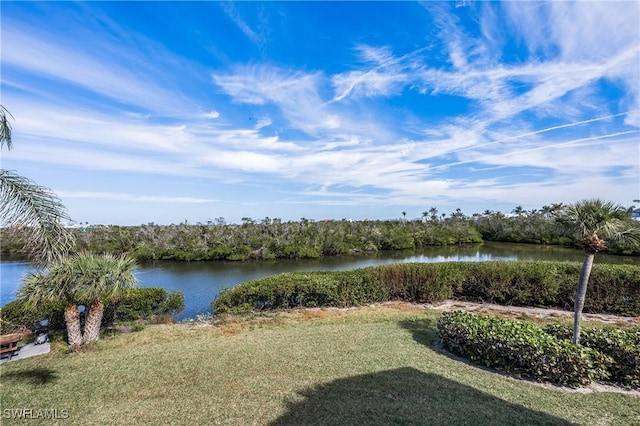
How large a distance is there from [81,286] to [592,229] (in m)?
10.1

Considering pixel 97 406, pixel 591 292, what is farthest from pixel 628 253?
pixel 97 406

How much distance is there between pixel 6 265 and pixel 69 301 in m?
35.2

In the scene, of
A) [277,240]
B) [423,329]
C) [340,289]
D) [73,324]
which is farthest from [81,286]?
[277,240]

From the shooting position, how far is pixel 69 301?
711 cm

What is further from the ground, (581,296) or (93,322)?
(581,296)

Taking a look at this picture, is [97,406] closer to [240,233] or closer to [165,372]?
[165,372]

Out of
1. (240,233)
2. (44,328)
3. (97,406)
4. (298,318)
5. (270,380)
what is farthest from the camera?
(240,233)

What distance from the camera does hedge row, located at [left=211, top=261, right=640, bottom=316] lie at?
10.4m

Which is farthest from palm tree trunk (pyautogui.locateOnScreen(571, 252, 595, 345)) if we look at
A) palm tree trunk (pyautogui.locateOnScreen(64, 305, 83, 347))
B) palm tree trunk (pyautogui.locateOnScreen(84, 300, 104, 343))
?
palm tree trunk (pyautogui.locateOnScreen(64, 305, 83, 347))

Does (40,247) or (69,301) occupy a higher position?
(40,247)

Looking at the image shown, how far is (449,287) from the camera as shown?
1180cm

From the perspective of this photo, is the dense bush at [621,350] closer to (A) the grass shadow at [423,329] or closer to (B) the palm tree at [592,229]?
(B) the palm tree at [592,229]

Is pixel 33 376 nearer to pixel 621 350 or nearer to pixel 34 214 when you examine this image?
pixel 34 214


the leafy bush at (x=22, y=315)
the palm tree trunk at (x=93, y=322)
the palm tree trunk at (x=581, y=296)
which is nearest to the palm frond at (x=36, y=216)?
the palm tree trunk at (x=93, y=322)
